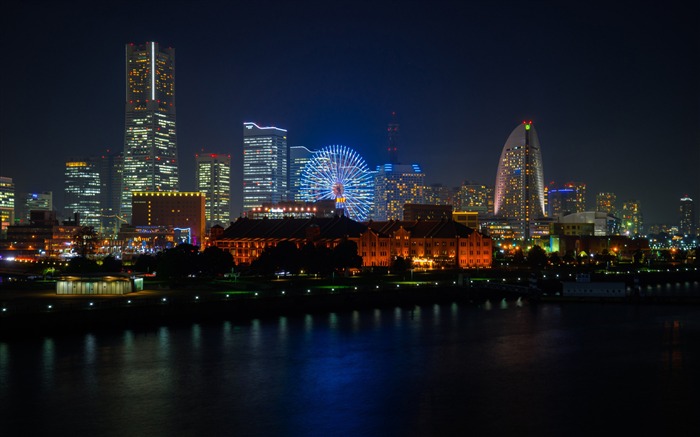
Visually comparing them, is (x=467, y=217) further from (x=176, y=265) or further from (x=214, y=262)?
(x=176, y=265)

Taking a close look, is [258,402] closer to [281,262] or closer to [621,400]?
[621,400]

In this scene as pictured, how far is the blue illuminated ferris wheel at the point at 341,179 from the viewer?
124 m

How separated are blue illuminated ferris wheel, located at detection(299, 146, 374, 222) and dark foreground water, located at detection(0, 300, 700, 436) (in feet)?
231

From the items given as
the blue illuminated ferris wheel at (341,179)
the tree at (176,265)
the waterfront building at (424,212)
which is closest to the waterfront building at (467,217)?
the waterfront building at (424,212)

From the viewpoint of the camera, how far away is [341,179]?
125 metres

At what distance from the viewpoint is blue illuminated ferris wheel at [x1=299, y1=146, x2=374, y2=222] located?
408ft

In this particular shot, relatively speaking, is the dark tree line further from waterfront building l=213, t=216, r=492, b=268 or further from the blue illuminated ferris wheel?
the blue illuminated ferris wheel

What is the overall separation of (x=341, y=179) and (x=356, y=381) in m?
89.4

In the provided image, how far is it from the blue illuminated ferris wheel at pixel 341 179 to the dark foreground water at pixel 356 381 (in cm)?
7029

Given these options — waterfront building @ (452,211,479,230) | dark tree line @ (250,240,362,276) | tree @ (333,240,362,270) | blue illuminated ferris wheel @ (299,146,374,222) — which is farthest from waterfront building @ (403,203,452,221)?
dark tree line @ (250,240,362,276)

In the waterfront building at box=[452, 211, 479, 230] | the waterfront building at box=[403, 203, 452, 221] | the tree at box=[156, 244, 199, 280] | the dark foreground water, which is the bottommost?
the dark foreground water

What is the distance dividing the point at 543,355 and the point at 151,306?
25101mm

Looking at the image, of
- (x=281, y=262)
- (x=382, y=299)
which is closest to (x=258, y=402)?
(x=382, y=299)

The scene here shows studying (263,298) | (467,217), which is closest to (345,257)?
(263,298)
